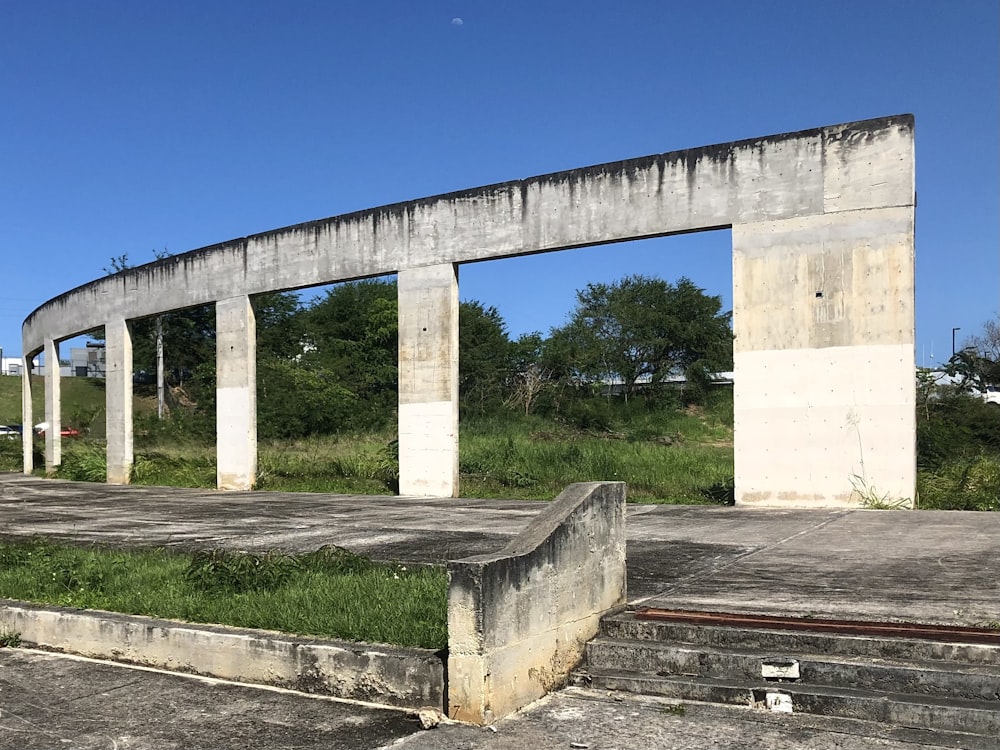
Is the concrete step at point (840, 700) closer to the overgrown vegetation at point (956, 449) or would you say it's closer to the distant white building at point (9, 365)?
the overgrown vegetation at point (956, 449)

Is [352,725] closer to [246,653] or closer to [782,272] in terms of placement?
[246,653]

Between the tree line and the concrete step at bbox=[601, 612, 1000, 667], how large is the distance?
25.4m

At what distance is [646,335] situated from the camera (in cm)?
4594

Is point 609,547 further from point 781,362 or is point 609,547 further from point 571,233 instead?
point 571,233

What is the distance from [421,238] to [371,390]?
26231mm

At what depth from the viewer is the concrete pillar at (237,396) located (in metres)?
17.6

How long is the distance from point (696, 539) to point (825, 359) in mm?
4014

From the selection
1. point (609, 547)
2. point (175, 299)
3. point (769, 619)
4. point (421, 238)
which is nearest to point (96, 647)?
point (609, 547)

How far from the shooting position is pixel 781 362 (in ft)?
39.4

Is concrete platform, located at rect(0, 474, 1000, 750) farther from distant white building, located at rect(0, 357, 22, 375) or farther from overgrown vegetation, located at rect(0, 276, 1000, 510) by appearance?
distant white building, located at rect(0, 357, 22, 375)

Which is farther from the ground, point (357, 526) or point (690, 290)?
point (690, 290)

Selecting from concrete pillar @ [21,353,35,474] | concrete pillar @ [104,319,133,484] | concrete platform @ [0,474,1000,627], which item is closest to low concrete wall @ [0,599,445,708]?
concrete platform @ [0,474,1000,627]

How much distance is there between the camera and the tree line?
34781mm

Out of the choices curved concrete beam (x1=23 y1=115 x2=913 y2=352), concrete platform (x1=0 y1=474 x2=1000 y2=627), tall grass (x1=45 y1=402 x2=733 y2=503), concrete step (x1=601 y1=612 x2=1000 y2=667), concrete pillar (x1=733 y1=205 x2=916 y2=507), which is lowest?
tall grass (x1=45 y1=402 x2=733 y2=503)
